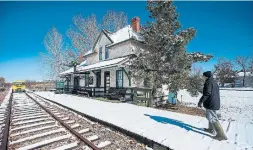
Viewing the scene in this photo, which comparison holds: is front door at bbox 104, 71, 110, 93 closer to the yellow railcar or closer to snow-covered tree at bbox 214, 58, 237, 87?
the yellow railcar

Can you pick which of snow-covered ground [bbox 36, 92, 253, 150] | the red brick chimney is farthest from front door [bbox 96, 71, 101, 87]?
snow-covered ground [bbox 36, 92, 253, 150]

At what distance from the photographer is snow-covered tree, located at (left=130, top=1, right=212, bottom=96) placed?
11895 mm

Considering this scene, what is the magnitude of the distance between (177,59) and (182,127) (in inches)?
307

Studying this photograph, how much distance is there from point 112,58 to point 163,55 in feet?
24.3

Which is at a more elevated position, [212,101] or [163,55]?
[163,55]

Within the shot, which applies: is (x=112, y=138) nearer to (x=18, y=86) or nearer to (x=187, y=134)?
(x=187, y=134)

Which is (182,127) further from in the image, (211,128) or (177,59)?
(177,59)

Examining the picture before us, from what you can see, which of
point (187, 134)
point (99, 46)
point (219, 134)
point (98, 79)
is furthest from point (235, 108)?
point (99, 46)

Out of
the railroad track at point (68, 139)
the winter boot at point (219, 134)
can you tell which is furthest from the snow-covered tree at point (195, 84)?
the railroad track at point (68, 139)

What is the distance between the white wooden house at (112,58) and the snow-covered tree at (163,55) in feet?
5.81

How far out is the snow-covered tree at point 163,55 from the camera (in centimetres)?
1189

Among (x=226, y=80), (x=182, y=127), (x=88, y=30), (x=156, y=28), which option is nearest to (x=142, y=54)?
(x=156, y=28)

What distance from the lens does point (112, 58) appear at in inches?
723

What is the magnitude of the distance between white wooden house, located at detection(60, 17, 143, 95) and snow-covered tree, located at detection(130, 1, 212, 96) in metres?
1.77
